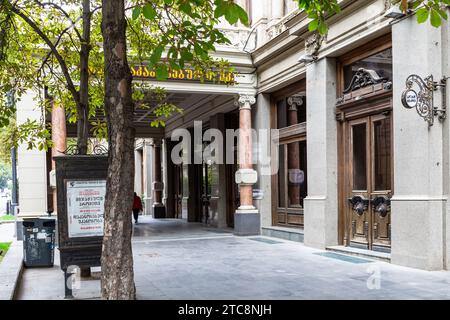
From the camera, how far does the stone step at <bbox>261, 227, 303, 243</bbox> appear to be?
14.1 metres

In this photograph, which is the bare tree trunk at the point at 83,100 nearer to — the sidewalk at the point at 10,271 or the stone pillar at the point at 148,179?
the sidewalk at the point at 10,271

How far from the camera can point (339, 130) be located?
41.1 feet

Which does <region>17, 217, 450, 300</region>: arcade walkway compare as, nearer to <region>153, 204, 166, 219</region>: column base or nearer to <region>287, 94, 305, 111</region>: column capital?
<region>287, 94, 305, 111</region>: column capital

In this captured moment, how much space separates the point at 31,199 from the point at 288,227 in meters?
7.69

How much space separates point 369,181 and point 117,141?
7162mm

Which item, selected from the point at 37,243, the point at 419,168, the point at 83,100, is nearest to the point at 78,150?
the point at 83,100

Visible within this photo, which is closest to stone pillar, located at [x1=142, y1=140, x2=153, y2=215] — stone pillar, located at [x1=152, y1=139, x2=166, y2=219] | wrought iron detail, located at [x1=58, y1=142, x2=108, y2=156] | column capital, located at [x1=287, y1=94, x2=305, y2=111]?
stone pillar, located at [x1=152, y1=139, x2=166, y2=219]

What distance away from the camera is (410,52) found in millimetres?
9445

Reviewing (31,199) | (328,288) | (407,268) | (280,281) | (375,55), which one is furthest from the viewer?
(31,199)

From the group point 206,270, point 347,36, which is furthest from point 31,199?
point 347,36

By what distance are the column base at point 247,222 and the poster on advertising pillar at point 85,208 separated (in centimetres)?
892

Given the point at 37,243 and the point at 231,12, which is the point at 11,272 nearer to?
the point at 37,243

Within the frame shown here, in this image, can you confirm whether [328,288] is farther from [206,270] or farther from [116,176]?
[116,176]

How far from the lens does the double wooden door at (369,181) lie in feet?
35.0
